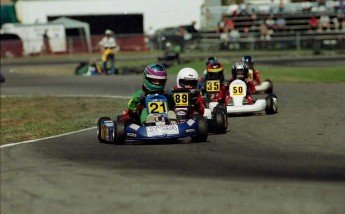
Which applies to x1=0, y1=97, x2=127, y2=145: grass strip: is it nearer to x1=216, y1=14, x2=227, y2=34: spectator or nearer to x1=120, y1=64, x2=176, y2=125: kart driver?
x1=120, y1=64, x2=176, y2=125: kart driver

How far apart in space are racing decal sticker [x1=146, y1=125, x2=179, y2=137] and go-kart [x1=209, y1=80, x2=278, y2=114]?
149 inches

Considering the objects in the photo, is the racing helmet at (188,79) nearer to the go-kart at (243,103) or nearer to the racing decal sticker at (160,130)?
the go-kart at (243,103)

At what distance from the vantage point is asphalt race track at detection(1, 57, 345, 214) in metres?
6.77

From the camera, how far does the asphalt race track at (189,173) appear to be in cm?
677

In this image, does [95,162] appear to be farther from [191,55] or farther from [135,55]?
[135,55]

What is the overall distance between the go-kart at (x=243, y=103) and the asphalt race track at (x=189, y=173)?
1520 mm

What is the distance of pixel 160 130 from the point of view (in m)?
10.5

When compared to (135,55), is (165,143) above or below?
above

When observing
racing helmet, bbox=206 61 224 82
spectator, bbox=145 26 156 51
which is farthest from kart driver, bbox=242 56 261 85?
spectator, bbox=145 26 156 51

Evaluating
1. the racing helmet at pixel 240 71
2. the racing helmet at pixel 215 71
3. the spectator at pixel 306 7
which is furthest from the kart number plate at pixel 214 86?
the spectator at pixel 306 7

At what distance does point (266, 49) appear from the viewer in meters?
39.2

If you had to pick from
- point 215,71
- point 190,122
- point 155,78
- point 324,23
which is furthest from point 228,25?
point 190,122

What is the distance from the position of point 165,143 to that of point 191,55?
1051 inches

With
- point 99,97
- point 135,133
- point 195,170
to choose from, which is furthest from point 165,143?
point 99,97
